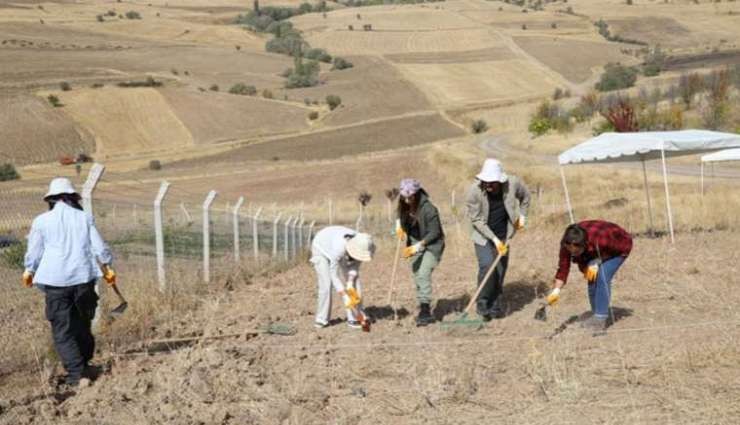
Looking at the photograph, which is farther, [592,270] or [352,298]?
[352,298]

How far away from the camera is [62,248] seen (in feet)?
28.3

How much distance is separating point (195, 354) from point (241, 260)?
804 cm

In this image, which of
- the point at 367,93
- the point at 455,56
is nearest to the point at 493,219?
the point at 367,93

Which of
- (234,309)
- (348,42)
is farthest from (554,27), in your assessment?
(234,309)

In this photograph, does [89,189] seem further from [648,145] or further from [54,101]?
[54,101]

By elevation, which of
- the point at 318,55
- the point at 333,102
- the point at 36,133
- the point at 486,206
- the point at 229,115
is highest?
the point at 486,206

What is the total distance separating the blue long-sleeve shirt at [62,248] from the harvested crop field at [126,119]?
192 ft

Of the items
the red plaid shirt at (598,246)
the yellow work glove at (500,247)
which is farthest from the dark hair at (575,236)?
the yellow work glove at (500,247)

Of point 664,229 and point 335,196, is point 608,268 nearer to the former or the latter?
point 664,229

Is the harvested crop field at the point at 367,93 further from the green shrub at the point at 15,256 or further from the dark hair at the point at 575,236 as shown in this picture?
the dark hair at the point at 575,236

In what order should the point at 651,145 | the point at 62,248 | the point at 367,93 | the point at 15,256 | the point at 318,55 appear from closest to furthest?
the point at 62,248 < the point at 15,256 < the point at 651,145 < the point at 367,93 < the point at 318,55

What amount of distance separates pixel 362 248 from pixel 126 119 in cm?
6608

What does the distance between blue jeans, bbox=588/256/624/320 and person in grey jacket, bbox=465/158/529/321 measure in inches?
48.1

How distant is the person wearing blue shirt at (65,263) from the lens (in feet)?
28.2
